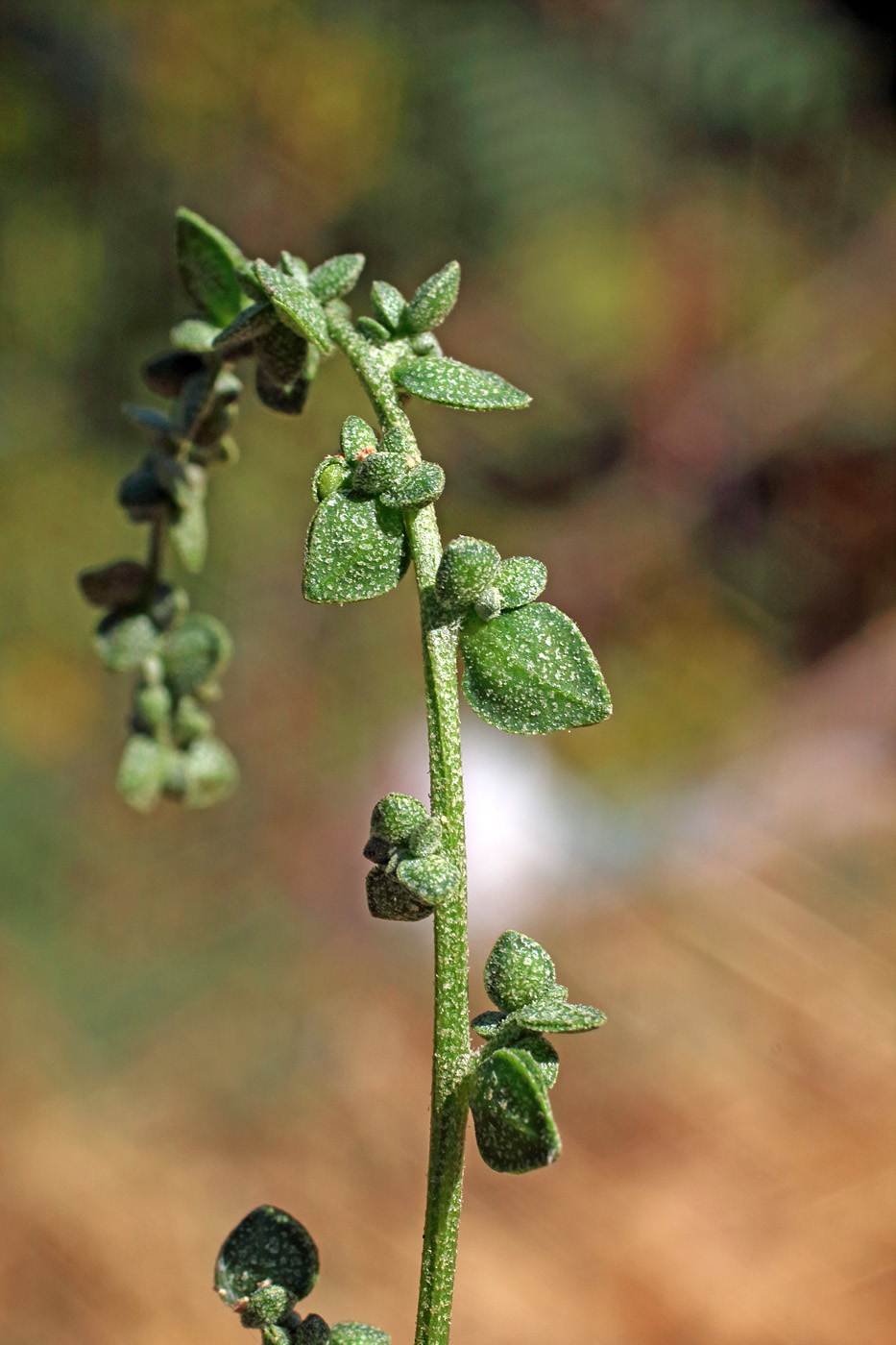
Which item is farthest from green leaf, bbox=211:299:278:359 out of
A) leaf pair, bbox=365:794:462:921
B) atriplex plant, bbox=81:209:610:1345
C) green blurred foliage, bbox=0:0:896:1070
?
green blurred foliage, bbox=0:0:896:1070

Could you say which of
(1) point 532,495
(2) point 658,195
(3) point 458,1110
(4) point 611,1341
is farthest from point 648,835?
(3) point 458,1110

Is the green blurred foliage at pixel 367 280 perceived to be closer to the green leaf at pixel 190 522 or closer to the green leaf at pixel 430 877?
the green leaf at pixel 190 522

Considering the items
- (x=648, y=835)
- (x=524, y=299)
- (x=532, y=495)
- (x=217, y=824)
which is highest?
(x=524, y=299)

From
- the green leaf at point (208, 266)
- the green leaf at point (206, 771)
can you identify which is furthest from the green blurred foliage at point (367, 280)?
the green leaf at point (208, 266)

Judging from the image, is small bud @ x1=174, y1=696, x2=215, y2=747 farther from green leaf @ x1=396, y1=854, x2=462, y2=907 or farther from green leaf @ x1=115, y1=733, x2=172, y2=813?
green leaf @ x1=396, y1=854, x2=462, y2=907

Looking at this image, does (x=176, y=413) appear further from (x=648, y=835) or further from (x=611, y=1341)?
(x=648, y=835)

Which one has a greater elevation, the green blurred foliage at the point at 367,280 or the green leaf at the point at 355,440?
the green blurred foliage at the point at 367,280
